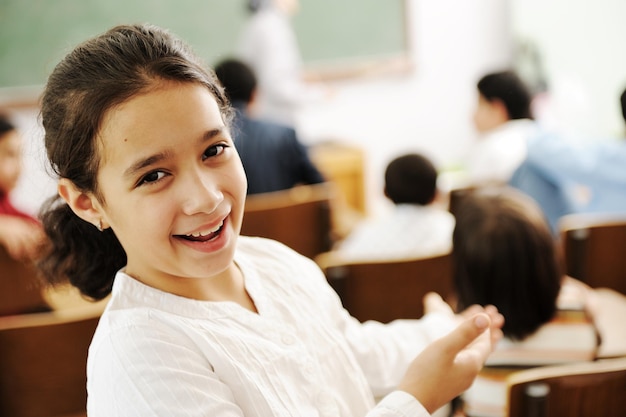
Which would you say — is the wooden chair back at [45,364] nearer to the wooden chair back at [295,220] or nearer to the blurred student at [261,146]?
the wooden chair back at [295,220]

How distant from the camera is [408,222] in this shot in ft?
7.91

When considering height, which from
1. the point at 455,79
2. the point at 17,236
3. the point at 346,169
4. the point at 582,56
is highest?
the point at 582,56

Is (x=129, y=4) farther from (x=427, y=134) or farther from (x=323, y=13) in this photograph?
(x=427, y=134)

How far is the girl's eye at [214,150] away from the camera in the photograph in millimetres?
847

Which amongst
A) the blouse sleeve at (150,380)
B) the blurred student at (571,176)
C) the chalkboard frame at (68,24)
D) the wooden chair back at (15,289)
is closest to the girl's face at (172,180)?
the blouse sleeve at (150,380)

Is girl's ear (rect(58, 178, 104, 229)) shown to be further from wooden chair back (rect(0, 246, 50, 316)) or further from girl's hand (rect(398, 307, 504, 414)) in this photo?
wooden chair back (rect(0, 246, 50, 316))

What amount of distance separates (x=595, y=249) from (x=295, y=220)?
41.5 inches

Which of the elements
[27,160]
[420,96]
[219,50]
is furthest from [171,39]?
[420,96]

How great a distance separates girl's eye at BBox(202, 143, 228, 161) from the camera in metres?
0.85

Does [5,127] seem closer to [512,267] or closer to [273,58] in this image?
[273,58]

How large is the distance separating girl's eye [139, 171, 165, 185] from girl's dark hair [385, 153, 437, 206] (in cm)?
174

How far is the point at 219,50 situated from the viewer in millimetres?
4523


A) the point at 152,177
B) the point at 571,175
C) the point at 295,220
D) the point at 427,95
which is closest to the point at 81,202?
the point at 152,177

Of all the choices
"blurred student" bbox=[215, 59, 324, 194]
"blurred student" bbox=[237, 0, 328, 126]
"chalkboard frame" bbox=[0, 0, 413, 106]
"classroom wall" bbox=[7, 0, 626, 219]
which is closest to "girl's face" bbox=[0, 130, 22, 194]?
"chalkboard frame" bbox=[0, 0, 413, 106]
